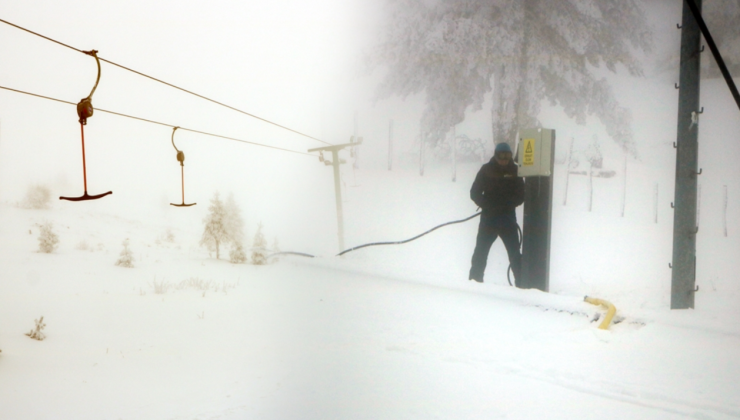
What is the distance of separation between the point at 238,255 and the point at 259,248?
14cm

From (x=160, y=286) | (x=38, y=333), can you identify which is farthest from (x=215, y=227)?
(x=38, y=333)

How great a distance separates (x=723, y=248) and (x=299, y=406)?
339 centimetres

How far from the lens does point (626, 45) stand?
12.1 feet

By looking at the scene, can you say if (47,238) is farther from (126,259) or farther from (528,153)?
(528,153)

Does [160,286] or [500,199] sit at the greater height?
[500,199]

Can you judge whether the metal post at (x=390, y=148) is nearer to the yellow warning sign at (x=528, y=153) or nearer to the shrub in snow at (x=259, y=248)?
the yellow warning sign at (x=528, y=153)

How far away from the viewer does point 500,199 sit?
3.10 metres

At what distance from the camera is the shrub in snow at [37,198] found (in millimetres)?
1706

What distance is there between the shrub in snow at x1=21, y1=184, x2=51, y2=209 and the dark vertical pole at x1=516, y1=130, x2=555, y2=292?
268 cm

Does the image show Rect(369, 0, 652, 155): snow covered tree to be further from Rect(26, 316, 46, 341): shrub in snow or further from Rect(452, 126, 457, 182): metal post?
Rect(26, 316, 46, 341): shrub in snow

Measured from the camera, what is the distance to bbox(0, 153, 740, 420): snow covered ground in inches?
55.6

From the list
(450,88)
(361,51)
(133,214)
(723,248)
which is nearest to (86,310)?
(133,214)

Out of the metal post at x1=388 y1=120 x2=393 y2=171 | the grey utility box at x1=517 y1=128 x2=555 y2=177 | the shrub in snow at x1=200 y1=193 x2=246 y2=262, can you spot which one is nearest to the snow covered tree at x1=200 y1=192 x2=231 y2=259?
the shrub in snow at x1=200 y1=193 x2=246 y2=262

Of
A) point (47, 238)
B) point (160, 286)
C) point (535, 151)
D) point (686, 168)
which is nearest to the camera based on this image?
point (47, 238)
